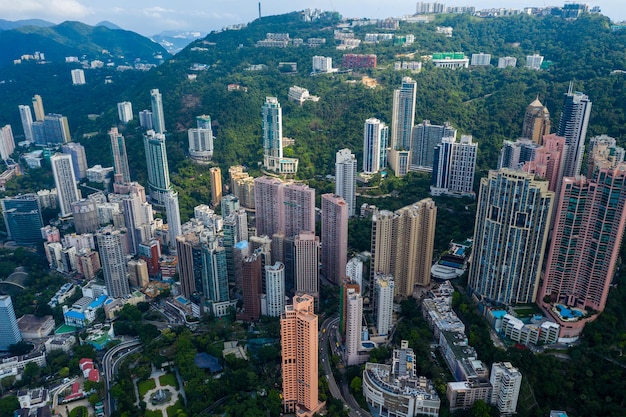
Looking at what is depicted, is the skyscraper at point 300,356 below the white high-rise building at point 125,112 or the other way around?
below

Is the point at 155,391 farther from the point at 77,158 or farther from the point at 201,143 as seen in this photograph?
the point at 77,158

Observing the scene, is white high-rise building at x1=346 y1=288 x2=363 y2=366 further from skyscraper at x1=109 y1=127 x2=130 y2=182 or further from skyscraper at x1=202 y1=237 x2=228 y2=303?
skyscraper at x1=109 y1=127 x2=130 y2=182

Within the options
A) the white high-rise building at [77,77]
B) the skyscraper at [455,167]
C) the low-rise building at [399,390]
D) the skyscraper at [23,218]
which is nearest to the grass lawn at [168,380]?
the low-rise building at [399,390]

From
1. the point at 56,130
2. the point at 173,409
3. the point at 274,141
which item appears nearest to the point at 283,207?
the point at 173,409

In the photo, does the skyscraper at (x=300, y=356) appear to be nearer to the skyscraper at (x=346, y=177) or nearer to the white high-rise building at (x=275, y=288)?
the white high-rise building at (x=275, y=288)

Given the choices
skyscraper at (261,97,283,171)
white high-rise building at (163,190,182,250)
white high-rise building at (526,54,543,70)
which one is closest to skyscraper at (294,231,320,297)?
white high-rise building at (163,190,182,250)

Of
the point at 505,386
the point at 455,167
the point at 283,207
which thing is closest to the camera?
the point at 505,386

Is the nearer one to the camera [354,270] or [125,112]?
[354,270]
